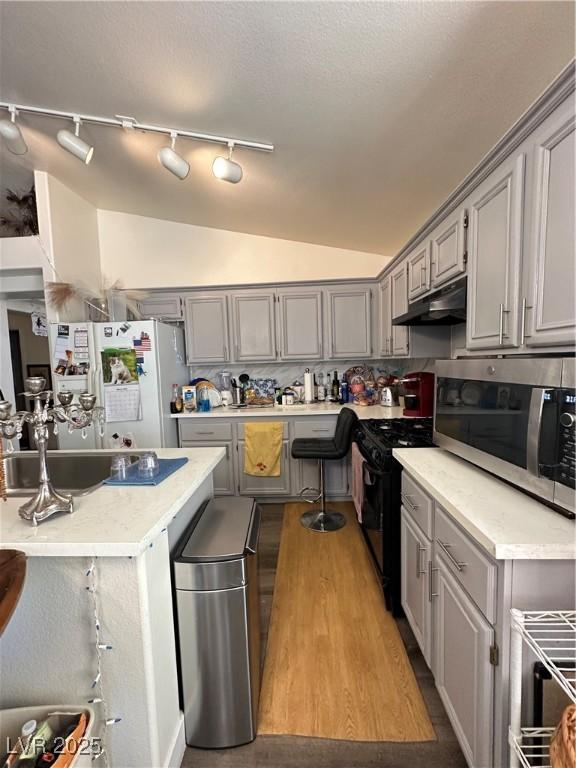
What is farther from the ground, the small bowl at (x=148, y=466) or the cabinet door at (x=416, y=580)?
the small bowl at (x=148, y=466)

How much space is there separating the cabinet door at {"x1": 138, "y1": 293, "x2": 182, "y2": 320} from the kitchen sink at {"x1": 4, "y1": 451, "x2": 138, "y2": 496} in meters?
2.11

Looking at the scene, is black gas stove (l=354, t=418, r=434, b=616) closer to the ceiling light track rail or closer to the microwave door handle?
the microwave door handle

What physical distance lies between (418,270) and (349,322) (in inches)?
48.3

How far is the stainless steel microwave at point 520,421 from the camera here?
897 millimetres

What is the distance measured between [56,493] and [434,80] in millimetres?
2069

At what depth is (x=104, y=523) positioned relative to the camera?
38.2 inches

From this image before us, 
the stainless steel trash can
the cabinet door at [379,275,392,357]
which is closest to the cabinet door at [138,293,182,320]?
the cabinet door at [379,275,392,357]

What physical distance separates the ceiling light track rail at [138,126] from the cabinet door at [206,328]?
1593 mm

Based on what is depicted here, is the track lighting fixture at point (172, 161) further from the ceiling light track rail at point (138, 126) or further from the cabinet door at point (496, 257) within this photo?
the cabinet door at point (496, 257)

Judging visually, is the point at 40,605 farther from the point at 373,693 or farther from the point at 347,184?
the point at 347,184

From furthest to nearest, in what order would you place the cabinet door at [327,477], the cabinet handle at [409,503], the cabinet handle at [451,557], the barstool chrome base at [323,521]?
the cabinet door at [327,477], the barstool chrome base at [323,521], the cabinet handle at [409,503], the cabinet handle at [451,557]

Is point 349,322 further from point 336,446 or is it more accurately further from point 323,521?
point 323,521

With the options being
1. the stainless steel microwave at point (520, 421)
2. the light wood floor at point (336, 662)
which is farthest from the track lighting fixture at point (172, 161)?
the light wood floor at point (336, 662)

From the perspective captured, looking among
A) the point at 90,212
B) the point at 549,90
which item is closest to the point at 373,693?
the point at 549,90
